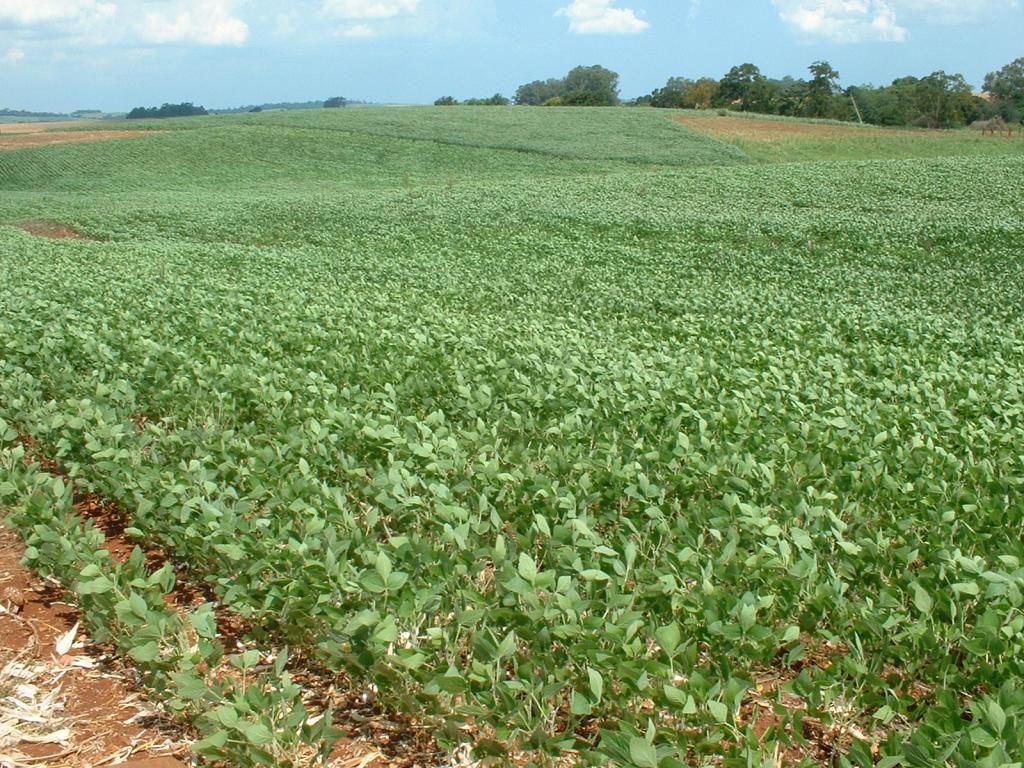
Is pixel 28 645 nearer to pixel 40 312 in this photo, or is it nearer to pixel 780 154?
pixel 40 312

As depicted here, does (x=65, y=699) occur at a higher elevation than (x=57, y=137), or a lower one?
lower

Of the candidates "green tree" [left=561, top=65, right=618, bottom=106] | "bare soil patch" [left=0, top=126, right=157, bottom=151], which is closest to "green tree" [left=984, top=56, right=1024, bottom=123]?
"green tree" [left=561, top=65, right=618, bottom=106]

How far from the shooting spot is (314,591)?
3.59m

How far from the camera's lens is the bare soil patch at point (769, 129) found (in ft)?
188

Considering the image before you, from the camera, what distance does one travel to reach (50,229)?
28719 mm

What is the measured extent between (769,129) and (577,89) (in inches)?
3373

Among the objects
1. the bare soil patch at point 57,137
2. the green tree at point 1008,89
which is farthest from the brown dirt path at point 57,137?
the green tree at point 1008,89

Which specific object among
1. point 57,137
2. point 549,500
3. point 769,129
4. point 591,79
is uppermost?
→ point 591,79

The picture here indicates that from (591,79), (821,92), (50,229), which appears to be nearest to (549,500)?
(50,229)

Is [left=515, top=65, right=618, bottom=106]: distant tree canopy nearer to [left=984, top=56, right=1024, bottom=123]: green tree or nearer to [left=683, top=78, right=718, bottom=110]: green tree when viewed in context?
[left=683, top=78, right=718, bottom=110]: green tree

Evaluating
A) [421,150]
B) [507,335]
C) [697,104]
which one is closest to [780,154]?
[421,150]

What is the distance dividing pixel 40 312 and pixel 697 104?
338 ft

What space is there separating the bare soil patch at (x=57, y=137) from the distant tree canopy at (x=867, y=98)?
6373 cm

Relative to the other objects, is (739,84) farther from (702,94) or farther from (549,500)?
(549,500)
